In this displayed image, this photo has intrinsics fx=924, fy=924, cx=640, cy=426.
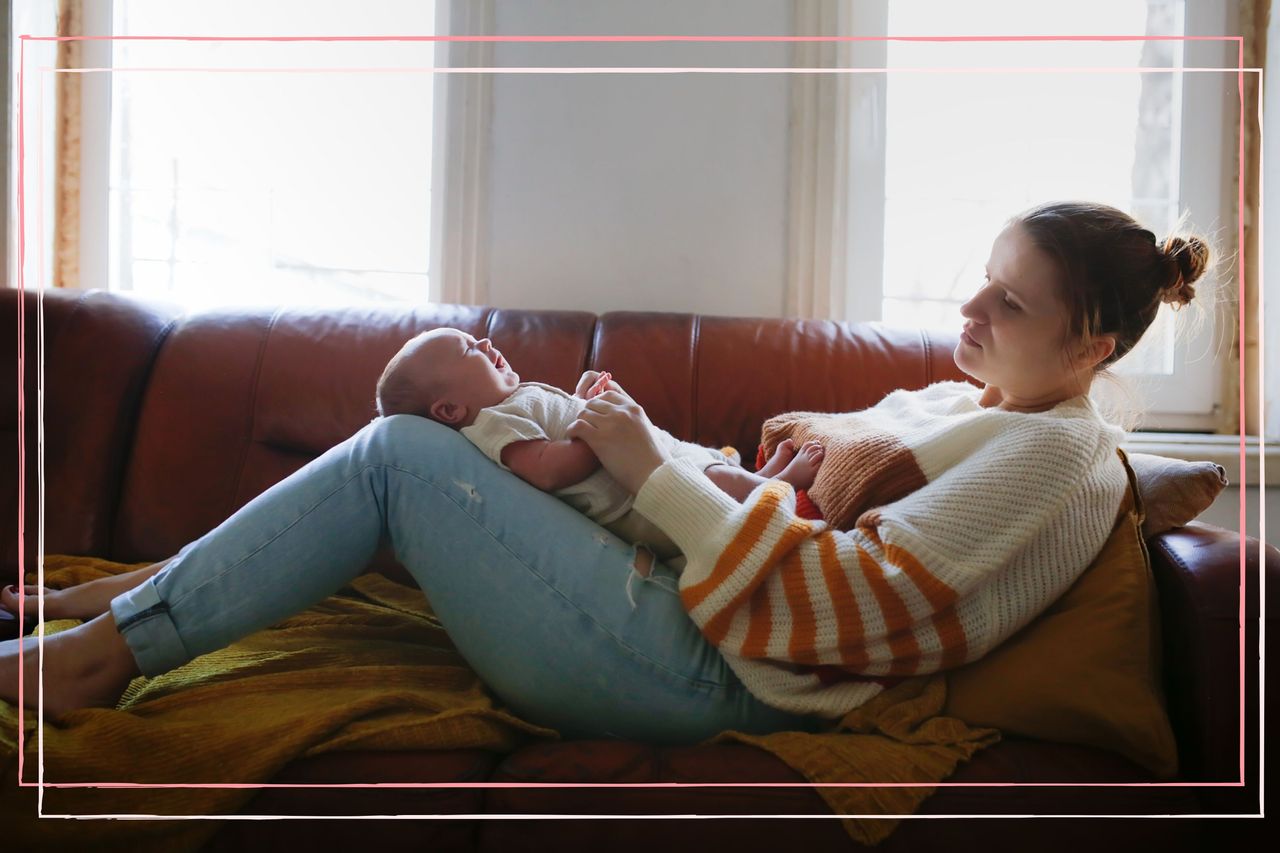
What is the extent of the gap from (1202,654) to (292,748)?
3.13ft

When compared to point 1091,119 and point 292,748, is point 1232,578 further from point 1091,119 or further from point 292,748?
point 1091,119

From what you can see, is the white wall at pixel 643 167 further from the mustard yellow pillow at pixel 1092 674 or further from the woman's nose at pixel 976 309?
the mustard yellow pillow at pixel 1092 674

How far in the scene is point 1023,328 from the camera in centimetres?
109

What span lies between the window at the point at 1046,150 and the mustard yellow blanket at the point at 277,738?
3.99ft

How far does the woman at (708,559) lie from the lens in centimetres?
97

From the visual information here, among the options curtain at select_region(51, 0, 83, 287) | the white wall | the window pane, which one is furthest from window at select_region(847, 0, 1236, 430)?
curtain at select_region(51, 0, 83, 287)

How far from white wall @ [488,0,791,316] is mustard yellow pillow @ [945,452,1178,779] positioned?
3.47 ft

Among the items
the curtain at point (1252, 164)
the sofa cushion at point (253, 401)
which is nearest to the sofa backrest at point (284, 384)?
the sofa cushion at point (253, 401)

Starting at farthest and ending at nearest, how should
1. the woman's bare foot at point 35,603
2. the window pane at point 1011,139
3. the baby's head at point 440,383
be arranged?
1. the window pane at point 1011,139
2. the woman's bare foot at point 35,603
3. the baby's head at point 440,383

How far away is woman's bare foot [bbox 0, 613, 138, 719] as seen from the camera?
1.00 m

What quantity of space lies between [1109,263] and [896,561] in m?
0.44

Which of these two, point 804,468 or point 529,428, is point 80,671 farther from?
point 804,468

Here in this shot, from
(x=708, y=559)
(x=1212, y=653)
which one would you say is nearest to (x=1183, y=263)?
(x=1212, y=653)

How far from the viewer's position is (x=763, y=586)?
3.24 feet
